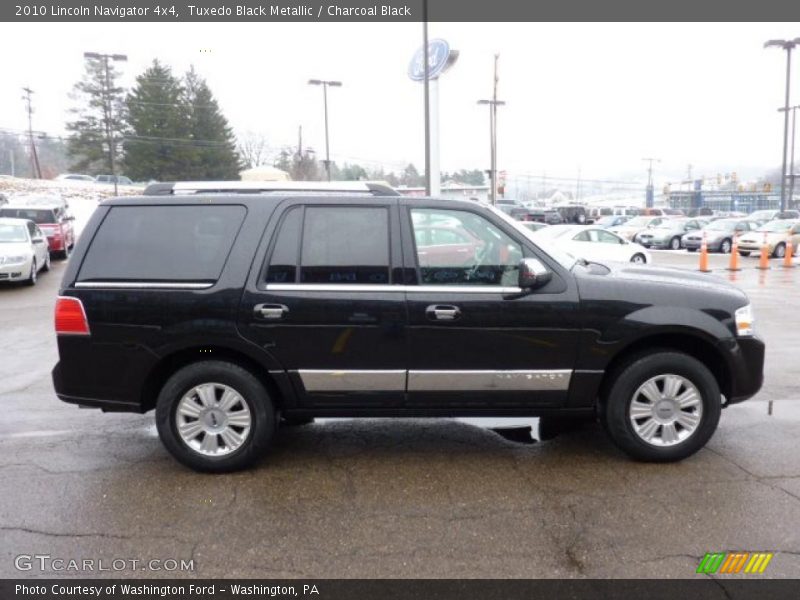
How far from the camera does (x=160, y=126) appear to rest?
5316 cm

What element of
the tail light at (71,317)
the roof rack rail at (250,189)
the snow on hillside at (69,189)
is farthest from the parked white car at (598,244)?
the snow on hillside at (69,189)

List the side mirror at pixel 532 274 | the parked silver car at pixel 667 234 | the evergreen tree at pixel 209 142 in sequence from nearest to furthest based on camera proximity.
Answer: the side mirror at pixel 532 274
the parked silver car at pixel 667 234
the evergreen tree at pixel 209 142

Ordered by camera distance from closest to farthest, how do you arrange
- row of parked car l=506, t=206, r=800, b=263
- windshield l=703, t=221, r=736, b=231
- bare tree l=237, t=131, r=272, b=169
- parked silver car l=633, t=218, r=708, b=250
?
row of parked car l=506, t=206, r=800, b=263, windshield l=703, t=221, r=736, b=231, parked silver car l=633, t=218, r=708, b=250, bare tree l=237, t=131, r=272, b=169

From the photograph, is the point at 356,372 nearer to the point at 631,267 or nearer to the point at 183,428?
the point at 183,428

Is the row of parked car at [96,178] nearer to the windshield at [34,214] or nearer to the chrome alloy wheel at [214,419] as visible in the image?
the windshield at [34,214]

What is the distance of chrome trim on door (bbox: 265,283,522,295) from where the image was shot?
4199mm

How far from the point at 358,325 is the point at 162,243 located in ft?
4.66

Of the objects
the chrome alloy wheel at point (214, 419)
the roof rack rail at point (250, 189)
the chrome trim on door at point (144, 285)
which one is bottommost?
the chrome alloy wheel at point (214, 419)

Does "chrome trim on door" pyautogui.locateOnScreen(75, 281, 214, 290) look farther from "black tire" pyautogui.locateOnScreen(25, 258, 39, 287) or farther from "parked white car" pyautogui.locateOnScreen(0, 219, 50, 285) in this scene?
"black tire" pyautogui.locateOnScreen(25, 258, 39, 287)

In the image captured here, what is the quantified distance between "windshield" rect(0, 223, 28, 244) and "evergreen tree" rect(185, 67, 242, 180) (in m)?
39.2

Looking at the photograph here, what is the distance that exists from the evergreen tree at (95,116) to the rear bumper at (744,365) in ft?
202

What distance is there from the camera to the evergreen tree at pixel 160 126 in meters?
52.9

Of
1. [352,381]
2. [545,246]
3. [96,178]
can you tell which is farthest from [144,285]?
[96,178]

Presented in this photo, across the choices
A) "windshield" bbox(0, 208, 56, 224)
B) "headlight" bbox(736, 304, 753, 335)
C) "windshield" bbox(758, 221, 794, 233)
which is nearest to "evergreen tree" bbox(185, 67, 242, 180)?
"windshield" bbox(0, 208, 56, 224)
